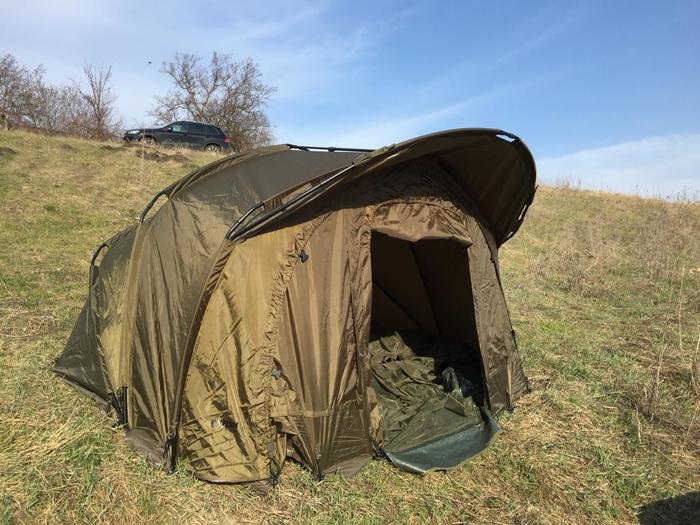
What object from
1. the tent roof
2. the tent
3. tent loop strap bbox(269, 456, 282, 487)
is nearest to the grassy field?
tent loop strap bbox(269, 456, 282, 487)

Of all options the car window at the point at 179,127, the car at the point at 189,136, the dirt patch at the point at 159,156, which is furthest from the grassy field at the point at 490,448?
the car window at the point at 179,127

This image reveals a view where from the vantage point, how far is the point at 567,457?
3740mm

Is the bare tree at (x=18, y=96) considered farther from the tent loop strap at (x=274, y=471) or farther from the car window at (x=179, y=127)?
the tent loop strap at (x=274, y=471)

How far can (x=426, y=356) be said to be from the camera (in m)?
5.39

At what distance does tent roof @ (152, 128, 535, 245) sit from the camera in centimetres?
322

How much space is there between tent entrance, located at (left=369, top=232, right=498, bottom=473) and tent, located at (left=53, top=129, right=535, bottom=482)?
0.11ft

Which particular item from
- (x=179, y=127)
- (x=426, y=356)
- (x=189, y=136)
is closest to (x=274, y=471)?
(x=426, y=356)

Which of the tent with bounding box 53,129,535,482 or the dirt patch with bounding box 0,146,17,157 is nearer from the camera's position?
the tent with bounding box 53,129,535,482

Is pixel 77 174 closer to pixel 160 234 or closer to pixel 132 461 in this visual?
pixel 160 234

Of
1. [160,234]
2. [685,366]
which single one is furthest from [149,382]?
[685,366]

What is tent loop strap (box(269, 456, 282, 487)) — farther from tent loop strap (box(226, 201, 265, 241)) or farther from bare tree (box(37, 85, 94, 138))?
bare tree (box(37, 85, 94, 138))

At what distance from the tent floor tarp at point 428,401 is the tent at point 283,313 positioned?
1.0 inches

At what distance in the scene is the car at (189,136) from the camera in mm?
18859

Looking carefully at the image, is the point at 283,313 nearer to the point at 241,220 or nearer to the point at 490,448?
the point at 241,220
